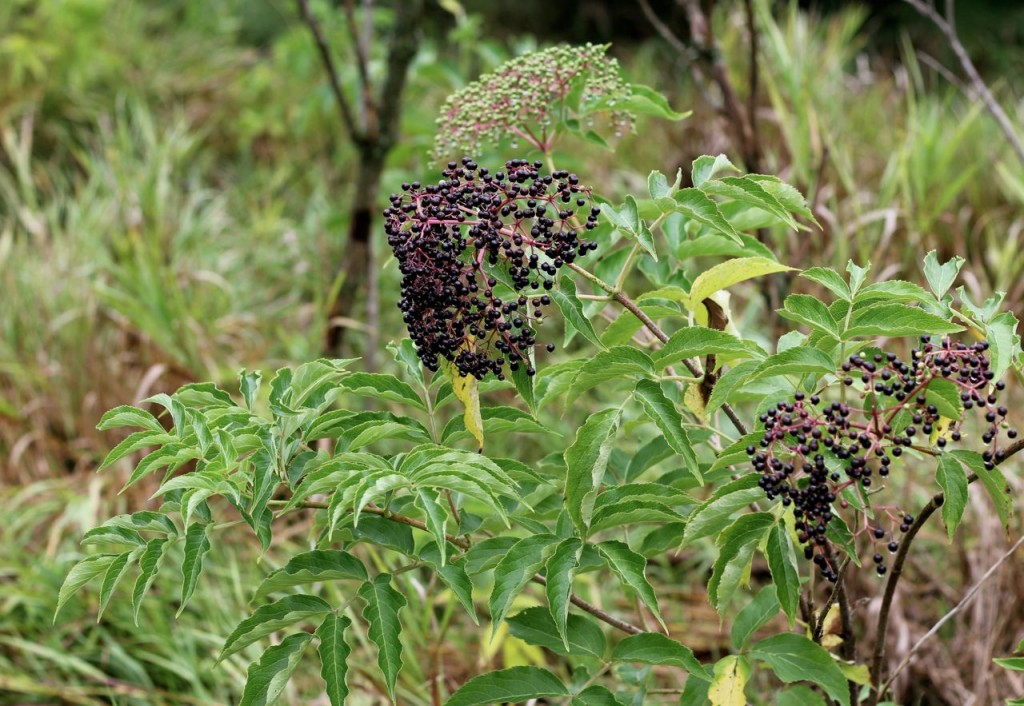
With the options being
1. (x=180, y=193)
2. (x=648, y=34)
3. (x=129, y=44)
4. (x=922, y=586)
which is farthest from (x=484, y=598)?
(x=648, y=34)

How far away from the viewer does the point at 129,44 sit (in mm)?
7227

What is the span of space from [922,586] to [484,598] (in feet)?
4.45

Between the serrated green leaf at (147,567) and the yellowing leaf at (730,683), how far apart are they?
0.83 metres

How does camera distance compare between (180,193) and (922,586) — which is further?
(180,193)

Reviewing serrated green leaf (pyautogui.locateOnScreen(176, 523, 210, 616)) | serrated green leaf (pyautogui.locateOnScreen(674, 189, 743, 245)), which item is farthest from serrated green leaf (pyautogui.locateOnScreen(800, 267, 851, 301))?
serrated green leaf (pyautogui.locateOnScreen(176, 523, 210, 616))

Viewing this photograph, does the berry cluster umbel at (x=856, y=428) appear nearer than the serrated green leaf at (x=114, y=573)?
Yes

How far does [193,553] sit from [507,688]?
0.51 m

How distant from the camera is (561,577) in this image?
142 cm

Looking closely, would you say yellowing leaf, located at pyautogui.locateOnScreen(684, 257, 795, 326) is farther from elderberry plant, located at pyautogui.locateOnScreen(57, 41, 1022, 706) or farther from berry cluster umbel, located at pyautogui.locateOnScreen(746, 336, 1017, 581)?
berry cluster umbel, located at pyautogui.locateOnScreen(746, 336, 1017, 581)

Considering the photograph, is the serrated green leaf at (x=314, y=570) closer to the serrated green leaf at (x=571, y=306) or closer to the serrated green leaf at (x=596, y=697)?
the serrated green leaf at (x=596, y=697)

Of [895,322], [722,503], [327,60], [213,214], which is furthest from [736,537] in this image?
[213,214]

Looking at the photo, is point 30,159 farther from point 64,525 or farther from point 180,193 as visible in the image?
point 64,525

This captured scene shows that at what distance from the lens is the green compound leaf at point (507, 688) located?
1516mm

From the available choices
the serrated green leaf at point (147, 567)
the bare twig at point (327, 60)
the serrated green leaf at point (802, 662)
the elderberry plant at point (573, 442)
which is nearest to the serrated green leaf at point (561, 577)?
the elderberry plant at point (573, 442)
